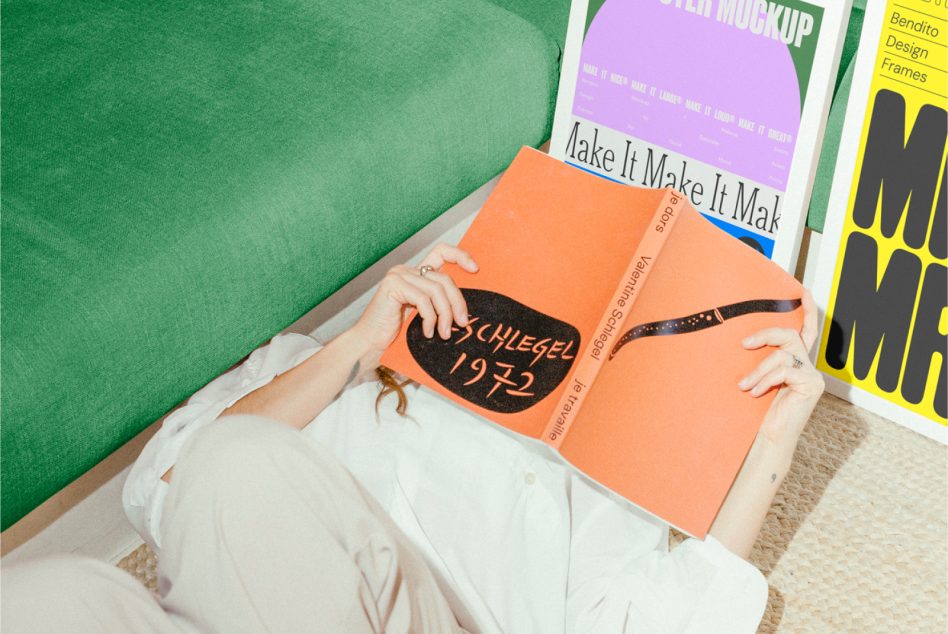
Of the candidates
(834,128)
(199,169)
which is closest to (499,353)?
(199,169)

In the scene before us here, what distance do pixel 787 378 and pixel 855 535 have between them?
56 centimetres

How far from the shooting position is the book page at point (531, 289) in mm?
1063

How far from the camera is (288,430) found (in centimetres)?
103

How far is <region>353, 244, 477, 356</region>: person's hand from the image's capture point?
1111 mm

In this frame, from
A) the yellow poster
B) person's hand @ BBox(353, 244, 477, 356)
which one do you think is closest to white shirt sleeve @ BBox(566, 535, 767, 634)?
person's hand @ BBox(353, 244, 477, 356)

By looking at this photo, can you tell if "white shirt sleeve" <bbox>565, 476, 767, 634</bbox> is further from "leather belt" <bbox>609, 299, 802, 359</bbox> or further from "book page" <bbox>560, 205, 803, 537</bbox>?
"leather belt" <bbox>609, 299, 802, 359</bbox>

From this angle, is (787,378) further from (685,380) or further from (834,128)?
(834,128)

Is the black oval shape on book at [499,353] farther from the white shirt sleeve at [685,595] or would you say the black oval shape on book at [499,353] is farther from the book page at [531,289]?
the white shirt sleeve at [685,595]

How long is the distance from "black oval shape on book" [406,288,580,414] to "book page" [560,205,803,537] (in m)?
0.06

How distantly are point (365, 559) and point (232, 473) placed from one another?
0.50ft

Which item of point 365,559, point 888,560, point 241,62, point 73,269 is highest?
point 241,62

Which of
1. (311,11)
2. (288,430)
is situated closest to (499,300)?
(288,430)

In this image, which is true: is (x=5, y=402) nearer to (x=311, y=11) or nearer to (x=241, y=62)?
(x=241, y=62)

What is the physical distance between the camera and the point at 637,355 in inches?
40.6
